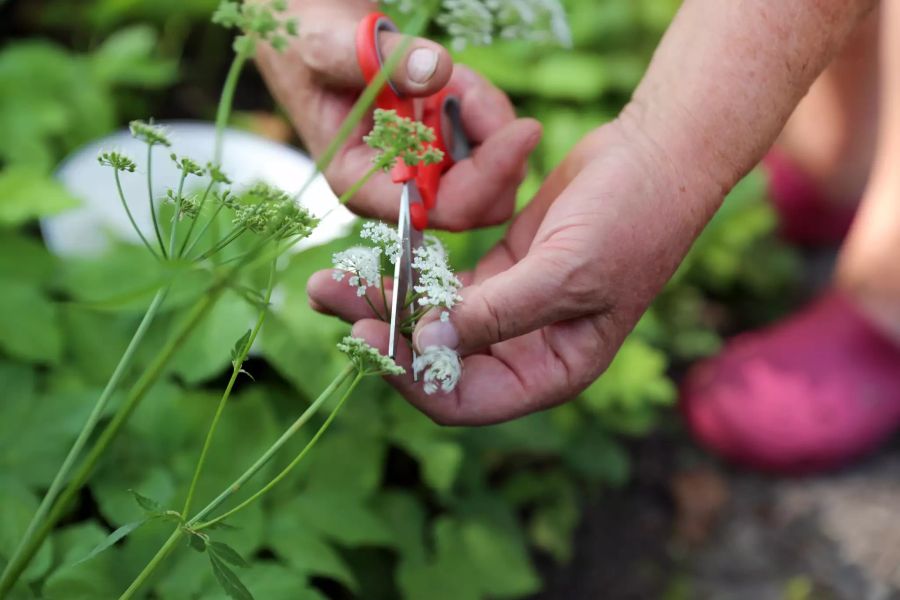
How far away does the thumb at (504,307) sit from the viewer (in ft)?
2.96

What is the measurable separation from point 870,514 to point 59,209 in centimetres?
184

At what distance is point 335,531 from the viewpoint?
4.19 ft

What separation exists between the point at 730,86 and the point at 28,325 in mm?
1082

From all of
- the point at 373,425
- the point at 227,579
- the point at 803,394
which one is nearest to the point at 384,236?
the point at 227,579

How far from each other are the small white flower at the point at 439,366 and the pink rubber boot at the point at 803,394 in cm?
136

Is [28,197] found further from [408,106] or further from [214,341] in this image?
[408,106]

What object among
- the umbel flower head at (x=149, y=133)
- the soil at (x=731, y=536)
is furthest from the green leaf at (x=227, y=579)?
the soil at (x=731, y=536)

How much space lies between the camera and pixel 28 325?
54.4 inches

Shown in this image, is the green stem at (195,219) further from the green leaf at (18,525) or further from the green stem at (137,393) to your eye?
the green leaf at (18,525)

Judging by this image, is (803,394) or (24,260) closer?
(24,260)

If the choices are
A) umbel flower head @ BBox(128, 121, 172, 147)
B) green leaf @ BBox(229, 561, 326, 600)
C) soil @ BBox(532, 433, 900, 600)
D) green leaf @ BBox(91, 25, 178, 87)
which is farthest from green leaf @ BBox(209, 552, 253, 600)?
green leaf @ BBox(91, 25, 178, 87)

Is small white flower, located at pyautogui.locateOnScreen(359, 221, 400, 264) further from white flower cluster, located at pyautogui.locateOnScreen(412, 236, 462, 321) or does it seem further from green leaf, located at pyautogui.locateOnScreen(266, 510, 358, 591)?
green leaf, located at pyautogui.locateOnScreen(266, 510, 358, 591)

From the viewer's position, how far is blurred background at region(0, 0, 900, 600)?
1244mm

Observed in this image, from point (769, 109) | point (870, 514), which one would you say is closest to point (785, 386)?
point (870, 514)
